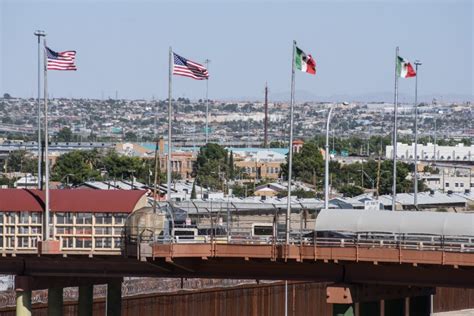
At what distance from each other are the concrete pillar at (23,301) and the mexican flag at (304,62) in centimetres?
1848

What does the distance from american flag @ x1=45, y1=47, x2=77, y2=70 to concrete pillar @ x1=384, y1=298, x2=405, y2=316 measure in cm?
1999

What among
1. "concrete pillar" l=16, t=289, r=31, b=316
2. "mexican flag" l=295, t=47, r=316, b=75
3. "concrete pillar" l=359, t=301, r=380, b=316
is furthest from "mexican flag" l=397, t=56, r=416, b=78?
"concrete pillar" l=16, t=289, r=31, b=316

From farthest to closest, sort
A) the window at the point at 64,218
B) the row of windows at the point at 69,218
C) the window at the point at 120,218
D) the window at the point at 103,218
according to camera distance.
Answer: the window at the point at 64,218, the row of windows at the point at 69,218, the window at the point at 103,218, the window at the point at 120,218

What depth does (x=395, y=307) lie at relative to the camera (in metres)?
86.2

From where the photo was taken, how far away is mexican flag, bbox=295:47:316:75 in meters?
87.1

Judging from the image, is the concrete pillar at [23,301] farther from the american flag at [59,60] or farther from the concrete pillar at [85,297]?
the american flag at [59,60]

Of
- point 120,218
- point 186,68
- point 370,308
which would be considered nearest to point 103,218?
point 120,218

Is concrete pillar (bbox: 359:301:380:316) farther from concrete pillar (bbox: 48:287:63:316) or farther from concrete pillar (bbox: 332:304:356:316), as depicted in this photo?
concrete pillar (bbox: 48:287:63:316)

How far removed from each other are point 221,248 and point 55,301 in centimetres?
1275

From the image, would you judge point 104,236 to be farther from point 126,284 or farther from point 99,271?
point 126,284

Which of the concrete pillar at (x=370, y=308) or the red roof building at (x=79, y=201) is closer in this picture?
the red roof building at (x=79, y=201)

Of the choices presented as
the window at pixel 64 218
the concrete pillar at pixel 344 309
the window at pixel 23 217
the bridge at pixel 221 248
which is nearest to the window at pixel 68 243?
the bridge at pixel 221 248

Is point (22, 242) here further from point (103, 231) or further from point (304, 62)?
point (304, 62)

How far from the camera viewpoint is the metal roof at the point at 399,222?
7488 cm
